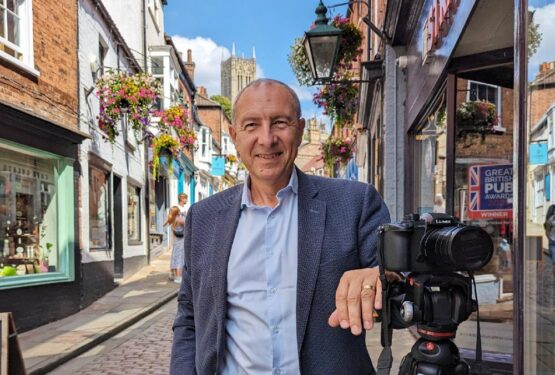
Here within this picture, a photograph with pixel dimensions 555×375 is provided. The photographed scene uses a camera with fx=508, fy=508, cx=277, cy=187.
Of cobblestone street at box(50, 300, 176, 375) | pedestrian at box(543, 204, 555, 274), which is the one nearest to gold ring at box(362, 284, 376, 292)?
pedestrian at box(543, 204, 555, 274)

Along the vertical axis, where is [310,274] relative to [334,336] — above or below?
above

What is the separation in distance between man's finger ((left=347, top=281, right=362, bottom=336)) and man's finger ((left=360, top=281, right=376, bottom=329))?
11 millimetres

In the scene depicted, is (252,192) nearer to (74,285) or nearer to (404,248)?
(404,248)

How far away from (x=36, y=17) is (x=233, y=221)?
721 cm

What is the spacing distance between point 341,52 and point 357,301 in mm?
7655

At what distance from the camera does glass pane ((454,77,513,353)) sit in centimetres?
441

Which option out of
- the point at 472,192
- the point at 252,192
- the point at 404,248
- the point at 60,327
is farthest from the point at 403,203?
the point at 404,248

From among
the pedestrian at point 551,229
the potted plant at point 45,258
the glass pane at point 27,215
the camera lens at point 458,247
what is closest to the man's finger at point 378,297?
the camera lens at point 458,247

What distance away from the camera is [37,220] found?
796 cm

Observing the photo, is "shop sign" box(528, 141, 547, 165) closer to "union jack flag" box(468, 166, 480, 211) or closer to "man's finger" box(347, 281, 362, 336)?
"man's finger" box(347, 281, 362, 336)

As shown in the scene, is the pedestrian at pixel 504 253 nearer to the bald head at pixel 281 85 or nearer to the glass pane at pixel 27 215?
the bald head at pixel 281 85

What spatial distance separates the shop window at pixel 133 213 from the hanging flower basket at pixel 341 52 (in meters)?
6.40

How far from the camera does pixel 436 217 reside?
1.37 metres

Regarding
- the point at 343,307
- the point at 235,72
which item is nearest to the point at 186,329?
the point at 343,307
